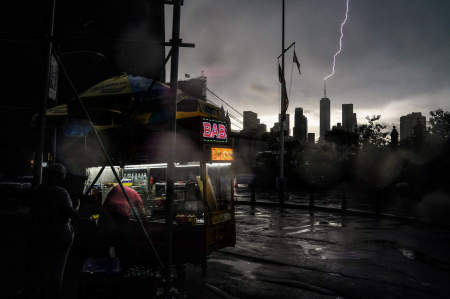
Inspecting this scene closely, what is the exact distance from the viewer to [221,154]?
6.99m

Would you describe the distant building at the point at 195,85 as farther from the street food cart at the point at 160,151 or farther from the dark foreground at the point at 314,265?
the street food cart at the point at 160,151

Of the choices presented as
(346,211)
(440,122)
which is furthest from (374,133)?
(346,211)

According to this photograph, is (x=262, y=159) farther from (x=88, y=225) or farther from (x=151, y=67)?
(x=88, y=225)

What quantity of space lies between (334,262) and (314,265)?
631mm

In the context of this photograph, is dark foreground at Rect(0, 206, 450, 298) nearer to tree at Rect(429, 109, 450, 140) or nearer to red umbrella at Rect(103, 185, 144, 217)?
red umbrella at Rect(103, 185, 144, 217)

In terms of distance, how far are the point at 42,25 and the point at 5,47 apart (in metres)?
1.74

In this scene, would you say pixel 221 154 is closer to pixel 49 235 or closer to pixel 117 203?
pixel 117 203

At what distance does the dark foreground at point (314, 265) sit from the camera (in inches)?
226

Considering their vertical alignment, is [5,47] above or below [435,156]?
above

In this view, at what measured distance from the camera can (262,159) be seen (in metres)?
55.7

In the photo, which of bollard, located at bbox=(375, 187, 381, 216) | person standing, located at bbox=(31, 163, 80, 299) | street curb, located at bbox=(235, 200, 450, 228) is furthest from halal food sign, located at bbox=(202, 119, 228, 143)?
bollard, located at bbox=(375, 187, 381, 216)

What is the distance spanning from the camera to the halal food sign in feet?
21.6

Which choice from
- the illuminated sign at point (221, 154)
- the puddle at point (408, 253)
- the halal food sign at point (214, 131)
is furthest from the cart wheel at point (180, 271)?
the puddle at point (408, 253)

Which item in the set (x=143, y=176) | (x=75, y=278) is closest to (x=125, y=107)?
(x=143, y=176)
